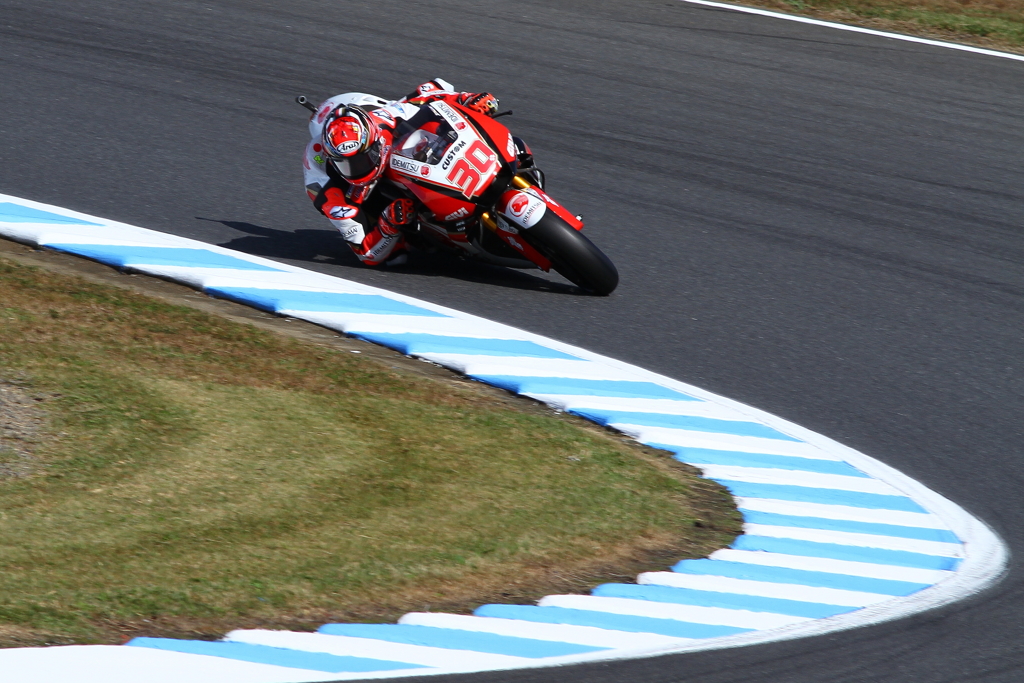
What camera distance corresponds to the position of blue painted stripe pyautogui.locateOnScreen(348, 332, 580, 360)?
24.1 ft

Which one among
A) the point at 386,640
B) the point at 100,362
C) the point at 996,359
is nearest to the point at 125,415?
the point at 100,362

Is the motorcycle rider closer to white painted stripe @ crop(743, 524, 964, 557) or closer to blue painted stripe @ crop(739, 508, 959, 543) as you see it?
blue painted stripe @ crop(739, 508, 959, 543)

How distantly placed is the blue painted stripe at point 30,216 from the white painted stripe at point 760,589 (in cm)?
503

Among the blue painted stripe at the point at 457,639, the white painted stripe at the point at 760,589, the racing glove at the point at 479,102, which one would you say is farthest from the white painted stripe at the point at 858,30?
the blue painted stripe at the point at 457,639

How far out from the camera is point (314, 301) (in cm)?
781

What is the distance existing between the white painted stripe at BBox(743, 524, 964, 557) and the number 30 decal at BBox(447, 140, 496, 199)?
9.99 feet

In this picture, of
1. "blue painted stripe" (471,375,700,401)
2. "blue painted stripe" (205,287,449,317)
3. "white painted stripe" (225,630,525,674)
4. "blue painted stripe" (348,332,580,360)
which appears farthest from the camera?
"blue painted stripe" (205,287,449,317)

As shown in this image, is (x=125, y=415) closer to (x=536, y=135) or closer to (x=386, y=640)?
(x=386, y=640)

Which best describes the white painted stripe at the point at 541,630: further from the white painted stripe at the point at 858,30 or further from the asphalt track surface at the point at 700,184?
the white painted stripe at the point at 858,30

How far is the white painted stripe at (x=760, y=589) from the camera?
17.0 feet

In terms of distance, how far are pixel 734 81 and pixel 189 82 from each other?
15.5 ft

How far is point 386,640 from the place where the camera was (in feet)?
14.8

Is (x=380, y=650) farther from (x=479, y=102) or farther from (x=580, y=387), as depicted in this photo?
(x=479, y=102)

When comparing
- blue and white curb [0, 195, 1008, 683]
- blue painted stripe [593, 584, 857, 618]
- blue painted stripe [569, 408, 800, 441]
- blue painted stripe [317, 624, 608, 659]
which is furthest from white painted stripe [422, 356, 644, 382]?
blue painted stripe [317, 624, 608, 659]
